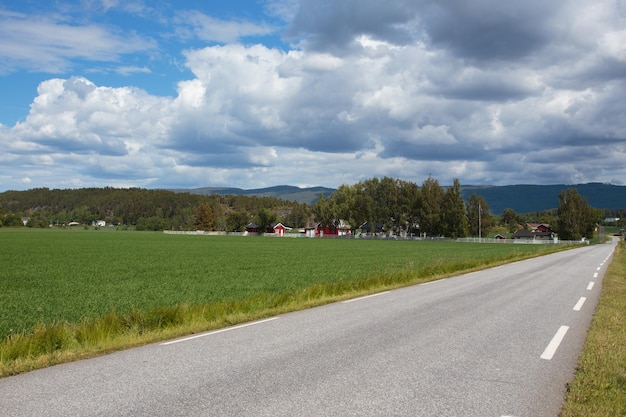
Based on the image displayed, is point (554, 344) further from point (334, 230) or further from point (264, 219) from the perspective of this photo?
point (264, 219)

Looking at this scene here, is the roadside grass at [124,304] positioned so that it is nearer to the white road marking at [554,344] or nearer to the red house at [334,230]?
the white road marking at [554,344]

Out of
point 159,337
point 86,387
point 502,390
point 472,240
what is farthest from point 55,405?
point 472,240

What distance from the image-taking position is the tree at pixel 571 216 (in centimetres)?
12788

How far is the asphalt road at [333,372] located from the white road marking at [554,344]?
19 millimetres

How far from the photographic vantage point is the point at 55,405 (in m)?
5.60

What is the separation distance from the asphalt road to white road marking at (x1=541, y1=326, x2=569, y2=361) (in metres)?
0.02

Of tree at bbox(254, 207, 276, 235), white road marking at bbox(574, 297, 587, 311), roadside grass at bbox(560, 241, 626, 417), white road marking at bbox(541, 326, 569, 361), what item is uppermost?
tree at bbox(254, 207, 276, 235)

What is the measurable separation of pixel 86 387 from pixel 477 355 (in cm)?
562

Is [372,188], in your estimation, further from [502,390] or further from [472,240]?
[502,390]

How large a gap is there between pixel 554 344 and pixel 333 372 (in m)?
4.46

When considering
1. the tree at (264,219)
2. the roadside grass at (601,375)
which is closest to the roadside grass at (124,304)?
the roadside grass at (601,375)

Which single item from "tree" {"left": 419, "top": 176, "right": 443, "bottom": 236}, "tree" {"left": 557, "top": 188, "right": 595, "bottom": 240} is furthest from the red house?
"tree" {"left": 557, "top": 188, "right": 595, "bottom": 240}

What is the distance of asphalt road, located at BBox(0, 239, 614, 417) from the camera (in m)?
5.57

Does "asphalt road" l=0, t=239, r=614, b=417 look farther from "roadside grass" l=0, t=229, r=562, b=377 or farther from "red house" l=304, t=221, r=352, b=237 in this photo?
"red house" l=304, t=221, r=352, b=237
